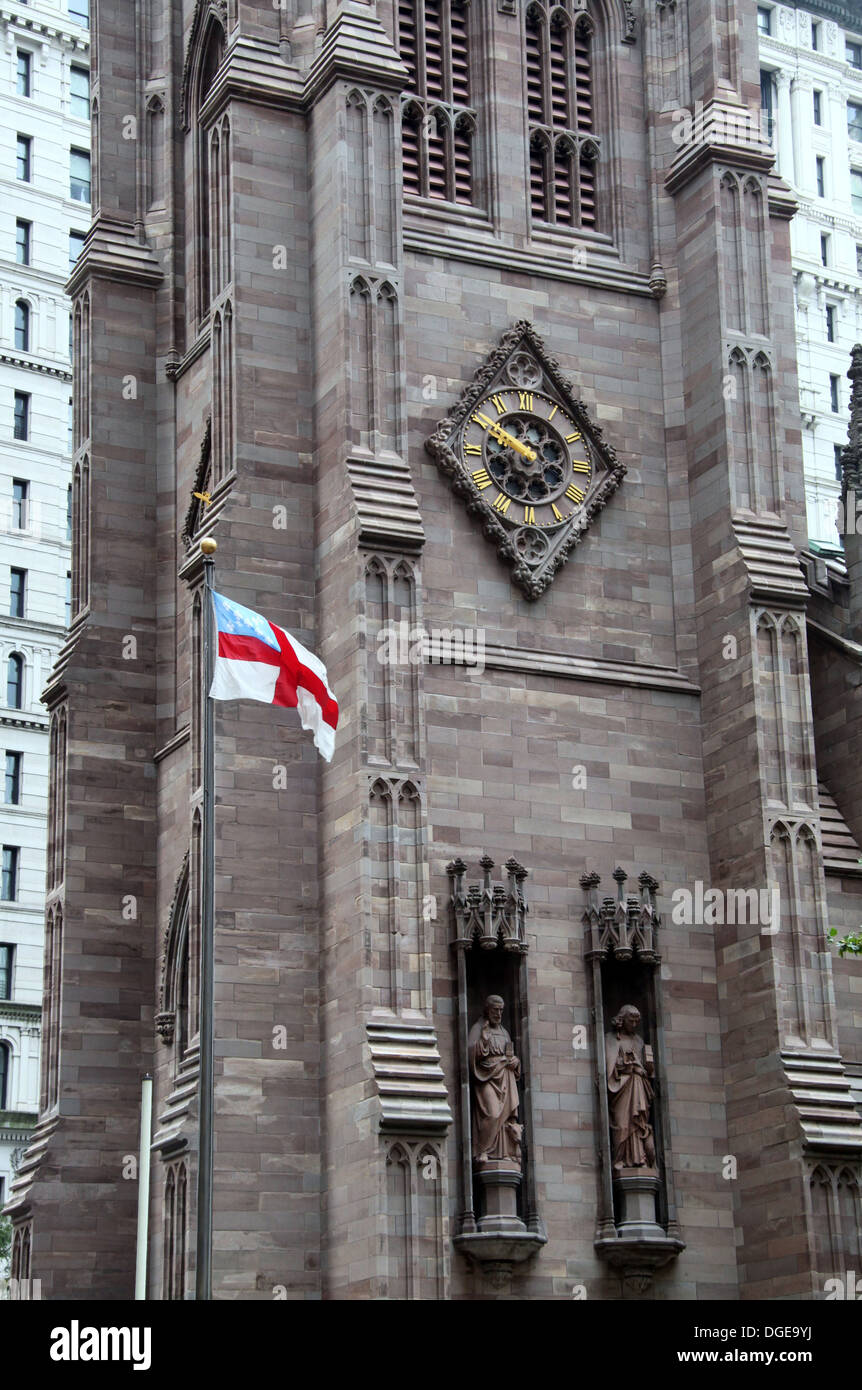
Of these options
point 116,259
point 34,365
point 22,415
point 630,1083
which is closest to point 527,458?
point 116,259

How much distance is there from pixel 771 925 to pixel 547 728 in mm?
4373

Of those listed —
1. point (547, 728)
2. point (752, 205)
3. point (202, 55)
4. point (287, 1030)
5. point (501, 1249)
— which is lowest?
point (501, 1249)

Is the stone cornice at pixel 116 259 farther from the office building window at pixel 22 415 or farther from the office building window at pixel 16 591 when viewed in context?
Result: the office building window at pixel 22 415

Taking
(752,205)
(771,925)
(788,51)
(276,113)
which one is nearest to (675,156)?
(752,205)

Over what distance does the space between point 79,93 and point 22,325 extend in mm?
8548

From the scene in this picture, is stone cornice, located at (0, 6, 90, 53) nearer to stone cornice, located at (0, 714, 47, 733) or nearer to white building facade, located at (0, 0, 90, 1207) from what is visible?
white building facade, located at (0, 0, 90, 1207)

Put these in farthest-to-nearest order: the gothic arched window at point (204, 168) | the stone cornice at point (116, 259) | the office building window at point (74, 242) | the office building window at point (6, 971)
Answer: the office building window at point (74, 242) < the office building window at point (6, 971) < the stone cornice at point (116, 259) < the gothic arched window at point (204, 168)

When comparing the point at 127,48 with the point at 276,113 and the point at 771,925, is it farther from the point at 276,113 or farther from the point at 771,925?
the point at 771,925

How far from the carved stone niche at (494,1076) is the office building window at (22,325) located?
4338cm

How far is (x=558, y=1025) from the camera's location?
3425 cm

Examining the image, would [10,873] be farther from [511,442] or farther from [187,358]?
[511,442]

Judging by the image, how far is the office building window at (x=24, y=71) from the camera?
7550 cm

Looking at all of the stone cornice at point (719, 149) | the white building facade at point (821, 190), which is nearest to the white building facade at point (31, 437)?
the white building facade at point (821, 190)

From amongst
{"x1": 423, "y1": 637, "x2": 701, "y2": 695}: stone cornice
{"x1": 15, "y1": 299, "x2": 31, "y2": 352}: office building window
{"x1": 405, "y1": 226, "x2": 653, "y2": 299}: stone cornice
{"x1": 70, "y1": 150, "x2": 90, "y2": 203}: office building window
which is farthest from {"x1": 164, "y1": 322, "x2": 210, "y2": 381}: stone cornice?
{"x1": 70, "y1": 150, "x2": 90, "y2": 203}: office building window
